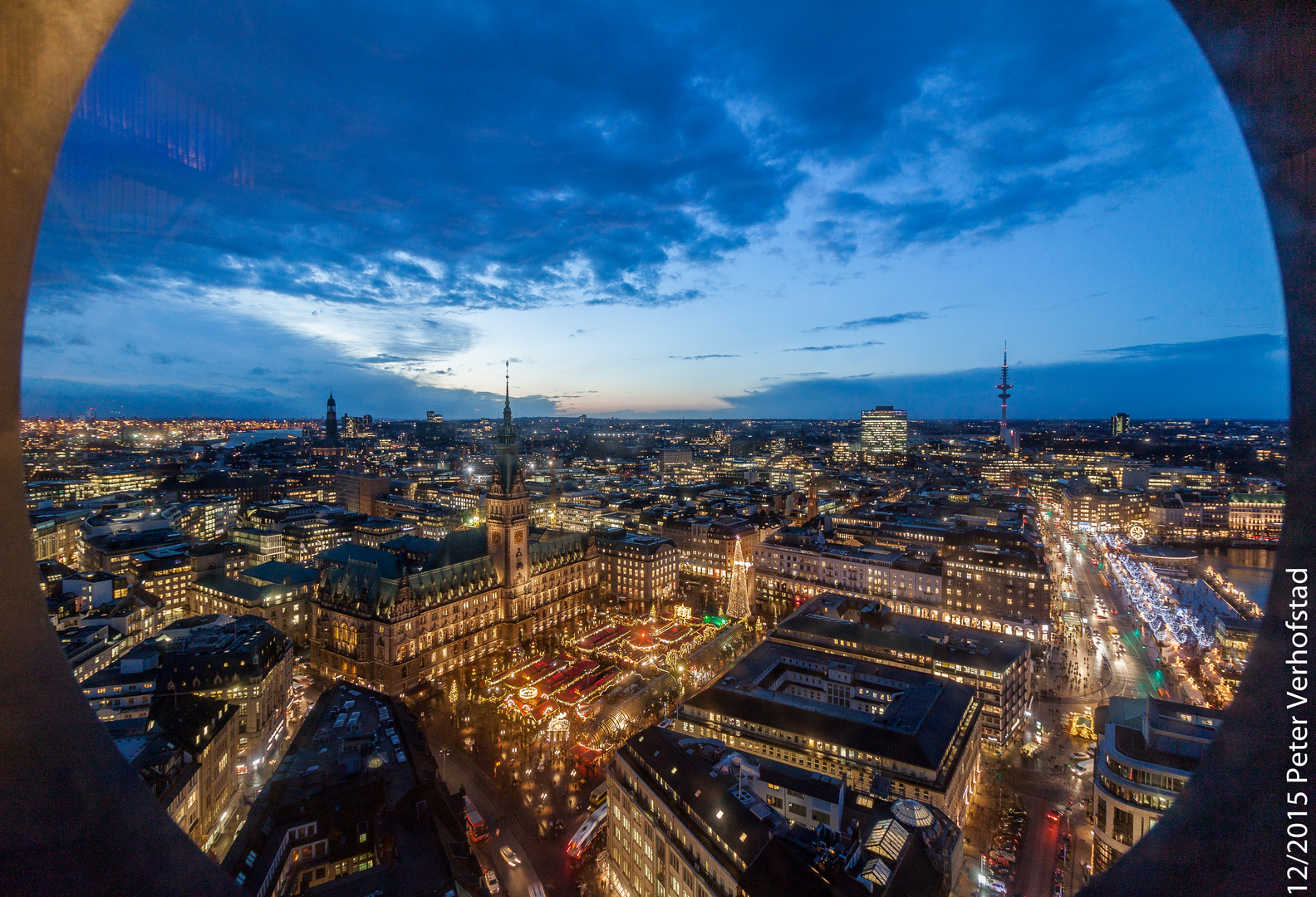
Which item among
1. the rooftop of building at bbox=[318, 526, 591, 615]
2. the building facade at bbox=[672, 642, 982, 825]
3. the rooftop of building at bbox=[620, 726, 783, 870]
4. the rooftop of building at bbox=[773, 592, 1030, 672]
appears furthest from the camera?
the rooftop of building at bbox=[318, 526, 591, 615]

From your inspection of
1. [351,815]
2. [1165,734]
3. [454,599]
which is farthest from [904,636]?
[351,815]

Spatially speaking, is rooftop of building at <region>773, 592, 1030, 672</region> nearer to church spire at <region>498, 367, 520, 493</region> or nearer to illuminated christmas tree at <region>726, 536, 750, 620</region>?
illuminated christmas tree at <region>726, 536, 750, 620</region>

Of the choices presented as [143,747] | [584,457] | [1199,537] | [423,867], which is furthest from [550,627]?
[584,457]

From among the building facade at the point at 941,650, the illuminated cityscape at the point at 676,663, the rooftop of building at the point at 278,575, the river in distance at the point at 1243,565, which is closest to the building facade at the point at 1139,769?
the illuminated cityscape at the point at 676,663

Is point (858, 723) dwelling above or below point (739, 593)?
above

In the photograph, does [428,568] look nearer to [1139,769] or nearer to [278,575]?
[278,575]

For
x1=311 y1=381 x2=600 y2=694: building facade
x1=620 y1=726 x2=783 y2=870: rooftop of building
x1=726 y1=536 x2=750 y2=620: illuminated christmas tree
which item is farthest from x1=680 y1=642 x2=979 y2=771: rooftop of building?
x1=311 y1=381 x2=600 y2=694: building facade

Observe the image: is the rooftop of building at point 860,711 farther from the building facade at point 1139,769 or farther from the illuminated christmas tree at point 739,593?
the illuminated christmas tree at point 739,593

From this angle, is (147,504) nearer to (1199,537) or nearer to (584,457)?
(584,457)

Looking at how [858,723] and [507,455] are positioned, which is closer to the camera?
[858,723]

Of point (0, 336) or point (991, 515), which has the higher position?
point (0, 336)

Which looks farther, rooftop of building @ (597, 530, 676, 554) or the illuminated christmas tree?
rooftop of building @ (597, 530, 676, 554)
